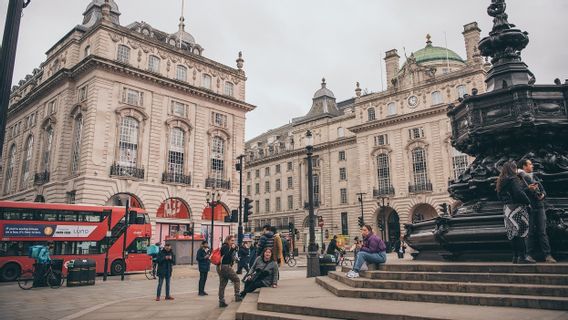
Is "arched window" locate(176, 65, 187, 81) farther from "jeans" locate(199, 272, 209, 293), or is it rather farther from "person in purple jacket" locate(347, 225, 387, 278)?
"person in purple jacket" locate(347, 225, 387, 278)

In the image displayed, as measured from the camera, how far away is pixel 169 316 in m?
8.35

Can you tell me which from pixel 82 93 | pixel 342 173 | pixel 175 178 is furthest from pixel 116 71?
pixel 342 173

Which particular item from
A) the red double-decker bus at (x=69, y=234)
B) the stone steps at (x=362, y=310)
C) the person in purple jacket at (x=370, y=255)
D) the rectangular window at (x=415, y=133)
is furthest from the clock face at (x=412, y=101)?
the stone steps at (x=362, y=310)

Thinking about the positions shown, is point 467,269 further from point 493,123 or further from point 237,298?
point 237,298

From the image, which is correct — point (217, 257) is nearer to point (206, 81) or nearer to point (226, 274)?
point (226, 274)

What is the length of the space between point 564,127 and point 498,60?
2.46 meters

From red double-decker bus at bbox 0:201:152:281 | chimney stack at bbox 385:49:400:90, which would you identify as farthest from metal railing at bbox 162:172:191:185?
chimney stack at bbox 385:49:400:90

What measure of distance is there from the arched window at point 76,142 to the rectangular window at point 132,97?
3.86m

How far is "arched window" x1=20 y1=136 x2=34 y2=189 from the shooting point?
37.3 meters

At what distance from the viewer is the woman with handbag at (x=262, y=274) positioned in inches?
375

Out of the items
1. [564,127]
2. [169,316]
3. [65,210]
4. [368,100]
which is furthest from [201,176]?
[564,127]

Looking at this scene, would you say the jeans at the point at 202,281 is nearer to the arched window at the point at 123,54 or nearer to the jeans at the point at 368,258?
the jeans at the point at 368,258

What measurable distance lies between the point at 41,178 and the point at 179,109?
13.1m

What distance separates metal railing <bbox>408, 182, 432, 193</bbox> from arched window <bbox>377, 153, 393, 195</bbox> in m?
2.60
